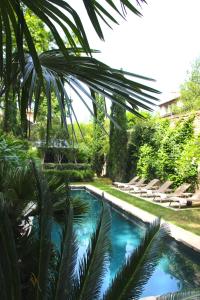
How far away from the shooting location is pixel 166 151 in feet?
55.5

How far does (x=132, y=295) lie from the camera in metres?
2.56

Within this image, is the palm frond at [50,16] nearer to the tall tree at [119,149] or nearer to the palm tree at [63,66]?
the palm tree at [63,66]

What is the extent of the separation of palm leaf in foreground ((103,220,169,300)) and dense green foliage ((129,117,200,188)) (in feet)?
37.6

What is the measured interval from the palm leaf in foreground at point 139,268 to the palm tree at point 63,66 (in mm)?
1042

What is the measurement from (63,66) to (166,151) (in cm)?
1493

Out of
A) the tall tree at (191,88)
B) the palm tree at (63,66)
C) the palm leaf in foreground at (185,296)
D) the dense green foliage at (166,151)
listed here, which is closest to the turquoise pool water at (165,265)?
the palm leaf in foreground at (185,296)

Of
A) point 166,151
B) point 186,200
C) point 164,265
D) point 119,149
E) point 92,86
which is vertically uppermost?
point 119,149

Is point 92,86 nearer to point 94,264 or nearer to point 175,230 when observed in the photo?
point 94,264

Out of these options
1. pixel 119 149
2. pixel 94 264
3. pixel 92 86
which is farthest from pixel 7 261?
pixel 119 149

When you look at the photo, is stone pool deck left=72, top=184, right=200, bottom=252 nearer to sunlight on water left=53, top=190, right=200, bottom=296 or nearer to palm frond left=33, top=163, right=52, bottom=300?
sunlight on water left=53, top=190, right=200, bottom=296

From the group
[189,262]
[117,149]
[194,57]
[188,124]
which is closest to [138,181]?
[117,149]

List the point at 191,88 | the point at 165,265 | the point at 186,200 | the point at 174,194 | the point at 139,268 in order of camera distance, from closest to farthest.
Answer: the point at 139,268 → the point at 165,265 → the point at 186,200 → the point at 174,194 → the point at 191,88

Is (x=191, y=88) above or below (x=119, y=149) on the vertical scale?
above

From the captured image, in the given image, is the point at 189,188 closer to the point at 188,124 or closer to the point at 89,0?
the point at 188,124
